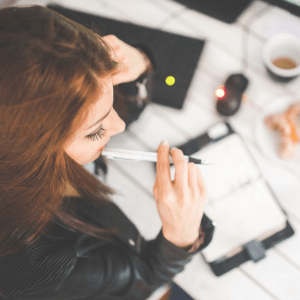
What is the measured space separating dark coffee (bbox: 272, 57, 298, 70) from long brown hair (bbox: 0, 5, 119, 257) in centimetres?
47

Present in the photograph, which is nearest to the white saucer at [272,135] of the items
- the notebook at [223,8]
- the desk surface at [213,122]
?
the desk surface at [213,122]

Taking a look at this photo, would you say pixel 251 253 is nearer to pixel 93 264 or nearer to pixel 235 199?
pixel 235 199

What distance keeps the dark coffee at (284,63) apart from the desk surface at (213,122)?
5cm

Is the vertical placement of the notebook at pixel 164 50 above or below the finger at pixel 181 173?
above

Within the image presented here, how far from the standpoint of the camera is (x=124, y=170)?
0.74m

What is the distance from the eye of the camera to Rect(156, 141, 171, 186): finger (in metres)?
0.53

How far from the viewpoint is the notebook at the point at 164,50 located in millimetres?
707

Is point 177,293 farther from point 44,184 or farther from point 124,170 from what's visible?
point 44,184

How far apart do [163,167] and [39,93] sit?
0.97 feet

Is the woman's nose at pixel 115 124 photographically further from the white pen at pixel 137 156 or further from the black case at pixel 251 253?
the black case at pixel 251 253

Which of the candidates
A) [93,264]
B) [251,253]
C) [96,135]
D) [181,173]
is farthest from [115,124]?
[251,253]

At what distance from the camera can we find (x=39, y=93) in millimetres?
326

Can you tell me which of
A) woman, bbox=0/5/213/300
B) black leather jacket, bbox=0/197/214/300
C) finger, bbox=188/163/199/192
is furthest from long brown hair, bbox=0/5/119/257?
finger, bbox=188/163/199/192

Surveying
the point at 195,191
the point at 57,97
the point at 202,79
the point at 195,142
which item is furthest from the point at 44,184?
the point at 202,79
